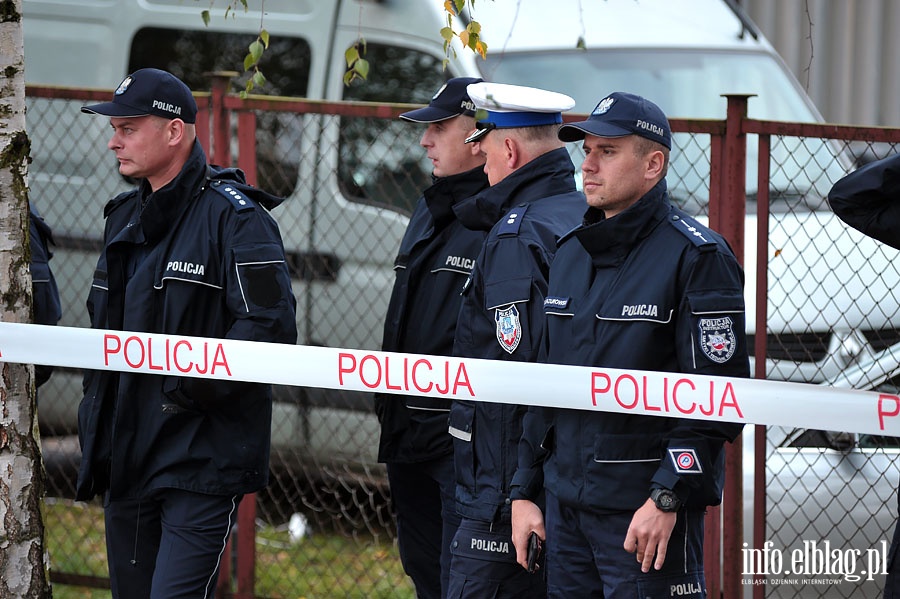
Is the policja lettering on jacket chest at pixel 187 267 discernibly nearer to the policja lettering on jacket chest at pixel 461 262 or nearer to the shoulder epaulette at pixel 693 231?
the policja lettering on jacket chest at pixel 461 262

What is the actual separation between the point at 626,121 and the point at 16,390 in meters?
1.87

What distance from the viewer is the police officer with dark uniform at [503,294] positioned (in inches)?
132

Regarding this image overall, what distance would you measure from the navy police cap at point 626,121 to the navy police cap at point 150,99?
4.21ft

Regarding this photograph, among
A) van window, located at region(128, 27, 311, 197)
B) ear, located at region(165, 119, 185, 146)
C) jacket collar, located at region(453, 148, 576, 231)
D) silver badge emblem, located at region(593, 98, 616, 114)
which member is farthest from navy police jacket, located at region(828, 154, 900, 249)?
van window, located at region(128, 27, 311, 197)

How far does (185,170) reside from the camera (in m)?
3.72

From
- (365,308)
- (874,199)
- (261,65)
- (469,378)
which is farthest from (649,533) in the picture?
(261,65)

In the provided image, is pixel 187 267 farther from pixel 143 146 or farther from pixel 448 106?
pixel 448 106

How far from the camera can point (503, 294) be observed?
11.0 feet

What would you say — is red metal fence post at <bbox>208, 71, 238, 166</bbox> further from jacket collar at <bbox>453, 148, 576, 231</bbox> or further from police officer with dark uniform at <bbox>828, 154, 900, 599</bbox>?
police officer with dark uniform at <bbox>828, 154, 900, 599</bbox>

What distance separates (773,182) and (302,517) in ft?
8.98

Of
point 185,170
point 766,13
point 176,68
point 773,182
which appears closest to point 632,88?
point 773,182

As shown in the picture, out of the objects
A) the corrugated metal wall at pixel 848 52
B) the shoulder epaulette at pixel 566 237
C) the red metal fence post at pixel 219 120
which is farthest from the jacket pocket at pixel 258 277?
the corrugated metal wall at pixel 848 52

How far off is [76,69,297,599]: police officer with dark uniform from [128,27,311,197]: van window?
2.26 meters

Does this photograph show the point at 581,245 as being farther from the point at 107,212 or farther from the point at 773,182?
the point at 773,182
